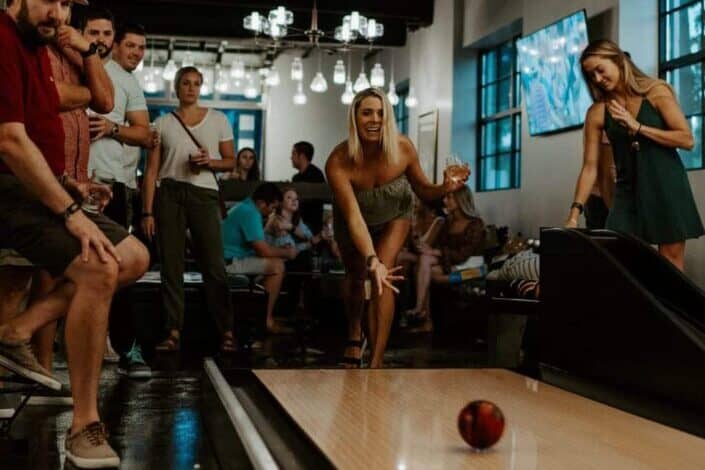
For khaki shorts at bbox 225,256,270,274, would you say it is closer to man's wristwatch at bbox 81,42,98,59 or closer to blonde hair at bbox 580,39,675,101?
blonde hair at bbox 580,39,675,101

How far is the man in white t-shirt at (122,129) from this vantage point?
484 cm

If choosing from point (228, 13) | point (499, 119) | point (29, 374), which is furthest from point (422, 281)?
point (29, 374)

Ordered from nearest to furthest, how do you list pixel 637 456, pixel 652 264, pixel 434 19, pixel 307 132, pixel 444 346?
pixel 637 456, pixel 652 264, pixel 444 346, pixel 434 19, pixel 307 132

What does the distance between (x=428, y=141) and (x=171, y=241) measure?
7379 mm

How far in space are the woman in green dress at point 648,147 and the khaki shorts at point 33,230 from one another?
2.14 meters

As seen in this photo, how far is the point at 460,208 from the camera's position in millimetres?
9102

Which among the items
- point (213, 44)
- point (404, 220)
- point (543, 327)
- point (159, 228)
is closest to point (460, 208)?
point (159, 228)

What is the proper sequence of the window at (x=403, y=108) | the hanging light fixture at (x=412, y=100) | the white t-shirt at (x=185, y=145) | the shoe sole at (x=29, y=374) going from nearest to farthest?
1. the shoe sole at (x=29, y=374)
2. the white t-shirt at (x=185, y=145)
3. the hanging light fixture at (x=412, y=100)
4. the window at (x=403, y=108)

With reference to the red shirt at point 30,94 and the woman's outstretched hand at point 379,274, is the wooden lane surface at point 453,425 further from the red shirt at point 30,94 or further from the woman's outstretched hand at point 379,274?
the red shirt at point 30,94

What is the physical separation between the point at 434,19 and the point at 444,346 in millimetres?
6697

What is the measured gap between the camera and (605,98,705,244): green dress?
14.2ft

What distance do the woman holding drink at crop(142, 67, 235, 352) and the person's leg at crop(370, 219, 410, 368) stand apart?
1.43 metres

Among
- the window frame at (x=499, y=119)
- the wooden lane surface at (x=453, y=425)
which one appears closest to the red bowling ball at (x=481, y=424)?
the wooden lane surface at (x=453, y=425)

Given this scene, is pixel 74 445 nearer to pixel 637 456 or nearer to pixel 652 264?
pixel 637 456
